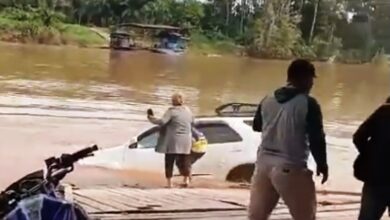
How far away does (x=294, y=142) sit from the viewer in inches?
130

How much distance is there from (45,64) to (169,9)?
6.93 m

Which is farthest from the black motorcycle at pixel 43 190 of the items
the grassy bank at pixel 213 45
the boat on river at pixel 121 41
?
the boat on river at pixel 121 41

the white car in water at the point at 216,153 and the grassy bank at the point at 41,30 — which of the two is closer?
the white car in water at the point at 216,153

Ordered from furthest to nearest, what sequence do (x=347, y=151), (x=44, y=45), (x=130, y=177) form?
(x=44, y=45), (x=347, y=151), (x=130, y=177)

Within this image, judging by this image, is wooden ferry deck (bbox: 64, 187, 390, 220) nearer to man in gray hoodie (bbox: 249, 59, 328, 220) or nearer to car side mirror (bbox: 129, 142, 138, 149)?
man in gray hoodie (bbox: 249, 59, 328, 220)

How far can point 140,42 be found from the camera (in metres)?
24.7

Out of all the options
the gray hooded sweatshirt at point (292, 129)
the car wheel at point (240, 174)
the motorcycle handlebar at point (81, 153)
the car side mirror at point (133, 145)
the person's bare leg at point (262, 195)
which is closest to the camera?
the motorcycle handlebar at point (81, 153)

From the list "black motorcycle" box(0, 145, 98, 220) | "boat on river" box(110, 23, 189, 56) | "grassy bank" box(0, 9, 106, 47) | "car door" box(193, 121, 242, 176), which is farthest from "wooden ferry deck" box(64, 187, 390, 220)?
"grassy bank" box(0, 9, 106, 47)

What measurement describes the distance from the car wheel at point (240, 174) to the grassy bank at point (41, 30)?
13472 mm

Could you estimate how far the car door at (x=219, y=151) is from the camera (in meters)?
7.28

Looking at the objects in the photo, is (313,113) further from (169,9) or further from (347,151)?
(169,9)

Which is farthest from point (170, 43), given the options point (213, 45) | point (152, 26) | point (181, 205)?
point (181, 205)

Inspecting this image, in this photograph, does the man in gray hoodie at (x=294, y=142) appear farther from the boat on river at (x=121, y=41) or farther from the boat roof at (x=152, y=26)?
the boat on river at (x=121, y=41)

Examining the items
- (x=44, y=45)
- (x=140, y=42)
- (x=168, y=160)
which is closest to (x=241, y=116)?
(x=168, y=160)
